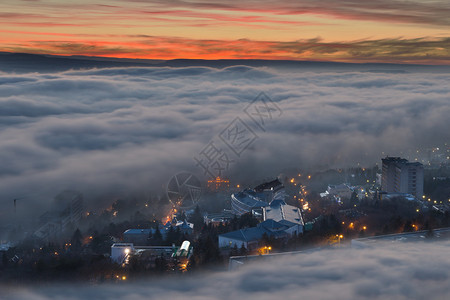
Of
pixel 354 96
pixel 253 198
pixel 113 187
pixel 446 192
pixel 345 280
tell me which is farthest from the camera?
pixel 354 96

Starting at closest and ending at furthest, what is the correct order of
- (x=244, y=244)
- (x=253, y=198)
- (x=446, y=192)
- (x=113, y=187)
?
(x=244, y=244), (x=253, y=198), (x=446, y=192), (x=113, y=187)

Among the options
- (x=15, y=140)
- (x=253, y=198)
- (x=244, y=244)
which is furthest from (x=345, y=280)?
(x=15, y=140)

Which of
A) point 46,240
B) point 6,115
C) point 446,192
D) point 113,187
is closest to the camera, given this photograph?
point 46,240

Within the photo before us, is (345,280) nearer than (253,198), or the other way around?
(345,280)

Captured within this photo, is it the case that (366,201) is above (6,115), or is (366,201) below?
below

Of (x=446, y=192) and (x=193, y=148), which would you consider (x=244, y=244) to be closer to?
(x=446, y=192)

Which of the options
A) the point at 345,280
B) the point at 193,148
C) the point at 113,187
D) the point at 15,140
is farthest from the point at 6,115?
the point at 345,280

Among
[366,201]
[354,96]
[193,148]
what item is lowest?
[366,201]

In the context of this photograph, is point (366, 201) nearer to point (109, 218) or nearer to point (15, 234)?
point (109, 218)

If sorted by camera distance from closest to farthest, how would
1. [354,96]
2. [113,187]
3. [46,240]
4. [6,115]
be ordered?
1. [46,240]
2. [113,187]
3. [6,115]
4. [354,96]
